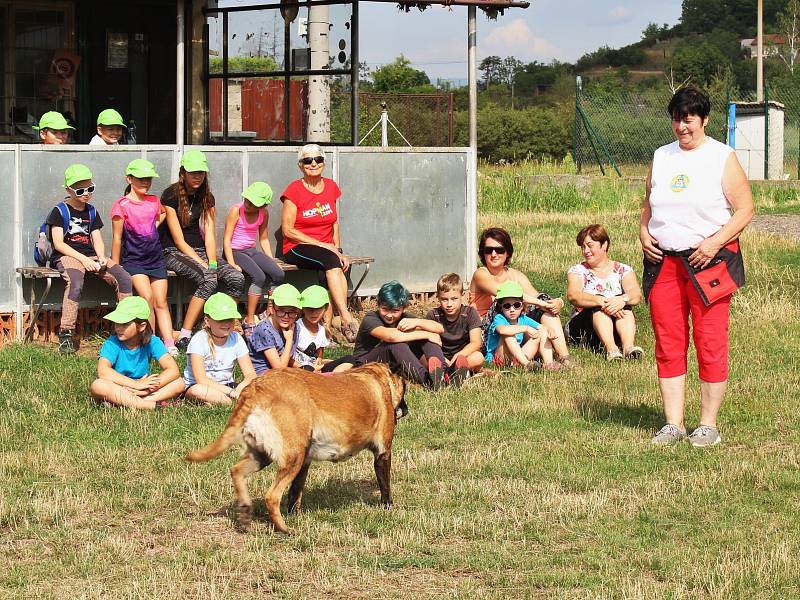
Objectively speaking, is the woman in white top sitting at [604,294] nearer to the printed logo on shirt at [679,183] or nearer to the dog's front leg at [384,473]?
the printed logo on shirt at [679,183]

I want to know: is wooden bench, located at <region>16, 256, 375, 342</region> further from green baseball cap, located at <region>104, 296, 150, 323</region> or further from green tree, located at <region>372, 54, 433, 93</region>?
green tree, located at <region>372, 54, 433, 93</region>

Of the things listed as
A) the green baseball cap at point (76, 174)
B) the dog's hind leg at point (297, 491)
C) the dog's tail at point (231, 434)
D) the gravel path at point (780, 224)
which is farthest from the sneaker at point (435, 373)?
the gravel path at point (780, 224)

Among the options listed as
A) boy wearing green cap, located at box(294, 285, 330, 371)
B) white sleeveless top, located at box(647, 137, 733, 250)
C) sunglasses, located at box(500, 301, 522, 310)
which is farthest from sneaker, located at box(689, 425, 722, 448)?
boy wearing green cap, located at box(294, 285, 330, 371)

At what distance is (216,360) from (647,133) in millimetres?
26172

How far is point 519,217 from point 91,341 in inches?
422

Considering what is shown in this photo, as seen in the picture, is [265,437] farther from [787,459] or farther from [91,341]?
[91,341]

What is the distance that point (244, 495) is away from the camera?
20.3 ft

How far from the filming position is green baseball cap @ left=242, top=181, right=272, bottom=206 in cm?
1158

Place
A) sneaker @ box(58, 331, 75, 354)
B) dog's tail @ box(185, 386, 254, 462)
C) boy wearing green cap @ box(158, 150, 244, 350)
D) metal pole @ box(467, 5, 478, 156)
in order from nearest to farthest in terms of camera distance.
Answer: dog's tail @ box(185, 386, 254, 462), sneaker @ box(58, 331, 75, 354), boy wearing green cap @ box(158, 150, 244, 350), metal pole @ box(467, 5, 478, 156)

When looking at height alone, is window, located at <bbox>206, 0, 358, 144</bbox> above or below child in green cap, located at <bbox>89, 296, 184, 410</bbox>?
above

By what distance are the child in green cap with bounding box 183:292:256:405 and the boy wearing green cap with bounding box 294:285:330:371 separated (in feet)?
1.98

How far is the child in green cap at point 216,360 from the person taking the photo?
9031mm

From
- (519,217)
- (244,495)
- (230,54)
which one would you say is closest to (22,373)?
(244,495)

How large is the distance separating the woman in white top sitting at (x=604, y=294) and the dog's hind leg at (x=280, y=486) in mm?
5396
